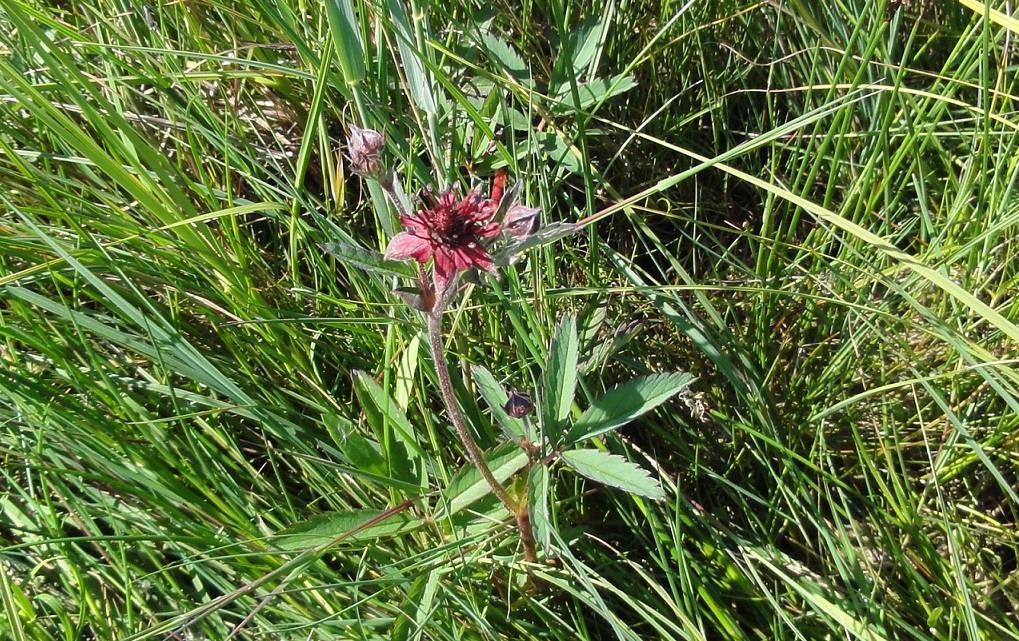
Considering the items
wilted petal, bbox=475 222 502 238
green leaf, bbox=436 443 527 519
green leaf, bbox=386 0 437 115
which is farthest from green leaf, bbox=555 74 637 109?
green leaf, bbox=436 443 527 519

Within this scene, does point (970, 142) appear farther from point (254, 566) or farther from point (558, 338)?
point (254, 566)

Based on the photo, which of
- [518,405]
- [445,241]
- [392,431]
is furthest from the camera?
[392,431]

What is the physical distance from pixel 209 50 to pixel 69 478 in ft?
3.10

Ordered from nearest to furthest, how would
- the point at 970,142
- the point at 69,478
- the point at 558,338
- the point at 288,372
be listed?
the point at 558,338 → the point at 69,478 → the point at 288,372 → the point at 970,142

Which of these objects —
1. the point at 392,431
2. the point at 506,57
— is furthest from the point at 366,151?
the point at 506,57

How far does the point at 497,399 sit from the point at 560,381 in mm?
114

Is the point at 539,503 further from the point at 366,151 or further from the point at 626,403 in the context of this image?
the point at 366,151

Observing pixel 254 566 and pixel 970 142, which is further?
pixel 970 142

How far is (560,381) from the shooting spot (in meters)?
1.26

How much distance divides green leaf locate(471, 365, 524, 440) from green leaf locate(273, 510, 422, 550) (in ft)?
0.76

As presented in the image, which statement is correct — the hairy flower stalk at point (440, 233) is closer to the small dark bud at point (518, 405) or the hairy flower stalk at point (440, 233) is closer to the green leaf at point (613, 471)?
the small dark bud at point (518, 405)

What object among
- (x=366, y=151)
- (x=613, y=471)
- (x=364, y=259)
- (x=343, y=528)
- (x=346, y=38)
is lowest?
(x=343, y=528)

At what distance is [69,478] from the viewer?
150 cm

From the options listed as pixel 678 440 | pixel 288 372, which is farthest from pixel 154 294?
pixel 678 440
